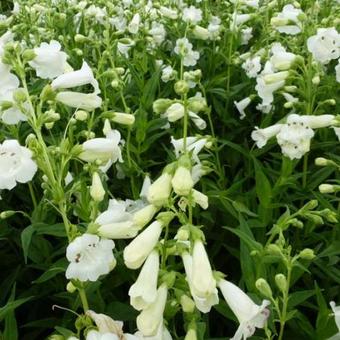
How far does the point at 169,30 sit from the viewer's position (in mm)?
6746

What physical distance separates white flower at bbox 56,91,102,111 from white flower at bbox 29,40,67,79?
18 cm

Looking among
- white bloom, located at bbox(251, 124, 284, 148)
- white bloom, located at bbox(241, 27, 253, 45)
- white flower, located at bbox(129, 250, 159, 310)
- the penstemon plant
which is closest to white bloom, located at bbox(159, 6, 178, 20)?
the penstemon plant

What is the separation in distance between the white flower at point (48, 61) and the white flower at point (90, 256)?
0.92 m

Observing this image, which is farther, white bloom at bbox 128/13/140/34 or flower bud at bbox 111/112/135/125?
white bloom at bbox 128/13/140/34

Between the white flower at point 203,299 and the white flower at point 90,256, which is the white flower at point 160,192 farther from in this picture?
the white flower at point 90,256

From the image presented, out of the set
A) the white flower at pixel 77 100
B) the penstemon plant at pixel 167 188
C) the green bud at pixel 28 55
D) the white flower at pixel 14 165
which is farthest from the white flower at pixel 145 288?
the green bud at pixel 28 55

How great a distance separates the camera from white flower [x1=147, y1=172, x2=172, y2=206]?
2010 mm

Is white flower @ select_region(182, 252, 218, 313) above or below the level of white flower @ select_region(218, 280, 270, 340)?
above

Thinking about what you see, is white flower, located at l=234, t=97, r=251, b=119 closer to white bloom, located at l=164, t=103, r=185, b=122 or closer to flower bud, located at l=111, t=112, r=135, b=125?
white bloom, located at l=164, t=103, r=185, b=122

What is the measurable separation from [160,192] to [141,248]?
0.20 m

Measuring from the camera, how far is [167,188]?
2.04 metres

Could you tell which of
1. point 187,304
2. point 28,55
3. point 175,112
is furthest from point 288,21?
point 187,304

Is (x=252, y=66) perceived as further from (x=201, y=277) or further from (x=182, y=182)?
(x=201, y=277)

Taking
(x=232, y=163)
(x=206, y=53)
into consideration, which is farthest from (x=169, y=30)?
(x=232, y=163)
